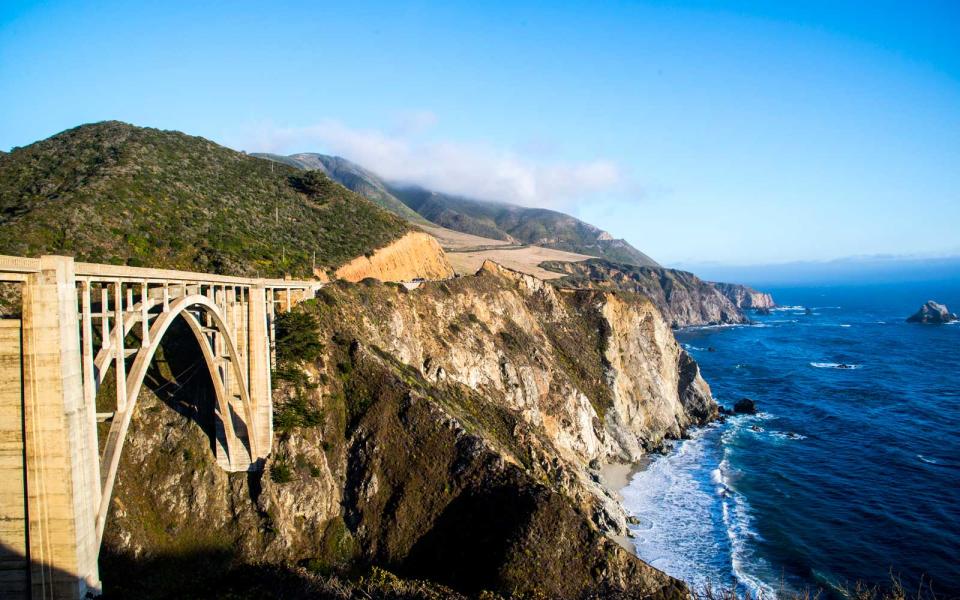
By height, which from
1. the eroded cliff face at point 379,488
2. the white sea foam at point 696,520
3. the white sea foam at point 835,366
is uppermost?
the eroded cliff face at point 379,488

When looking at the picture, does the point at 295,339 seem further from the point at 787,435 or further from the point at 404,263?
the point at 787,435

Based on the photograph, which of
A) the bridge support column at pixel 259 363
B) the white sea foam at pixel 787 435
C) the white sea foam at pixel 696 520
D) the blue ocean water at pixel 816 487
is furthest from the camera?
the white sea foam at pixel 787 435

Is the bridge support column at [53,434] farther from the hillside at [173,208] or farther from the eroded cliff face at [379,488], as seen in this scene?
the hillside at [173,208]

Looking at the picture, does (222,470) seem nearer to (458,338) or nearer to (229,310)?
(229,310)

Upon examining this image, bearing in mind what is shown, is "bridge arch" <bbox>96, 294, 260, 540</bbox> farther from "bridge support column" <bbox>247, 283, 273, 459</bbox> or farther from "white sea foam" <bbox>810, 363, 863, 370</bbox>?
"white sea foam" <bbox>810, 363, 863, 370</bbox>

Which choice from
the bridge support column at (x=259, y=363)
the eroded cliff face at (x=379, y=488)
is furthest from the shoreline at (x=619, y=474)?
the bridge support column at (x=259, y=363)

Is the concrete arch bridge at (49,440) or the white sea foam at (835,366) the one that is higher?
the concrete arch bridge at (49,440)
